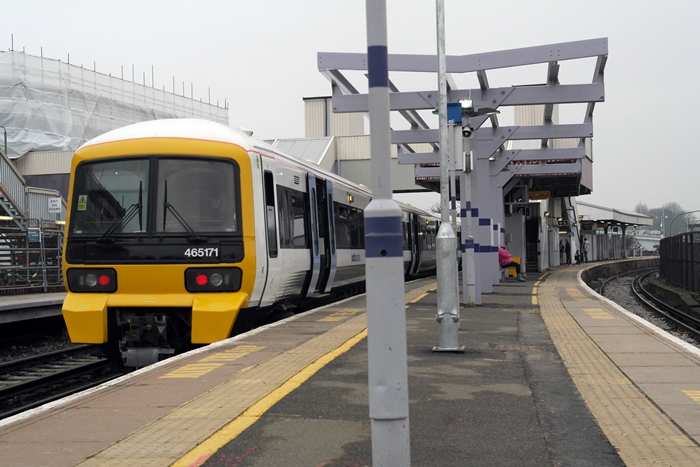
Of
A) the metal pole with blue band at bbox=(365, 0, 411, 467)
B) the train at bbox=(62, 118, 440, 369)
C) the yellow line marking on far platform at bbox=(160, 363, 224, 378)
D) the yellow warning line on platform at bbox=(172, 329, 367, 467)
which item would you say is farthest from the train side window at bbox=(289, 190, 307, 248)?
the metal pole with blue band at bbox=(365, 0, 411, 467)

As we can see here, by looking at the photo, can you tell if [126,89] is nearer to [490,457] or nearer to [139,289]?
[139,289]

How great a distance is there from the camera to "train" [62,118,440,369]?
9.80m

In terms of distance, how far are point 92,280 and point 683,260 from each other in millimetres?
22097

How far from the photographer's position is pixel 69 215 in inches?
403

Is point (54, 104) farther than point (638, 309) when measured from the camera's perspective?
Yes

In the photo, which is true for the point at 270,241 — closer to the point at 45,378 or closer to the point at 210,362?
the point at 210,362

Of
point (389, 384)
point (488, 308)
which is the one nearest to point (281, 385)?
point (389, 384)

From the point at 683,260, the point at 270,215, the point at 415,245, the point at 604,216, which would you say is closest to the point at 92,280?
the point at 270,215

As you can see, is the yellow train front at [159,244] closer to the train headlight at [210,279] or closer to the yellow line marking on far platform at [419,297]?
the train headlight at [210,279]

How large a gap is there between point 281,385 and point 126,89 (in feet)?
158

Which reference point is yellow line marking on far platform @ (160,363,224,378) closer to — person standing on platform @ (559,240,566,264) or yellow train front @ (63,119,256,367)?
yellow train front @ (63,119,256,367)

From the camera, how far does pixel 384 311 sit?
387 cm

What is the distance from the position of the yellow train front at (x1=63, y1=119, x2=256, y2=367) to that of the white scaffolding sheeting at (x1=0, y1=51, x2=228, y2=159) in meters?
37.8

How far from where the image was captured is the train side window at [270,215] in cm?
1078
